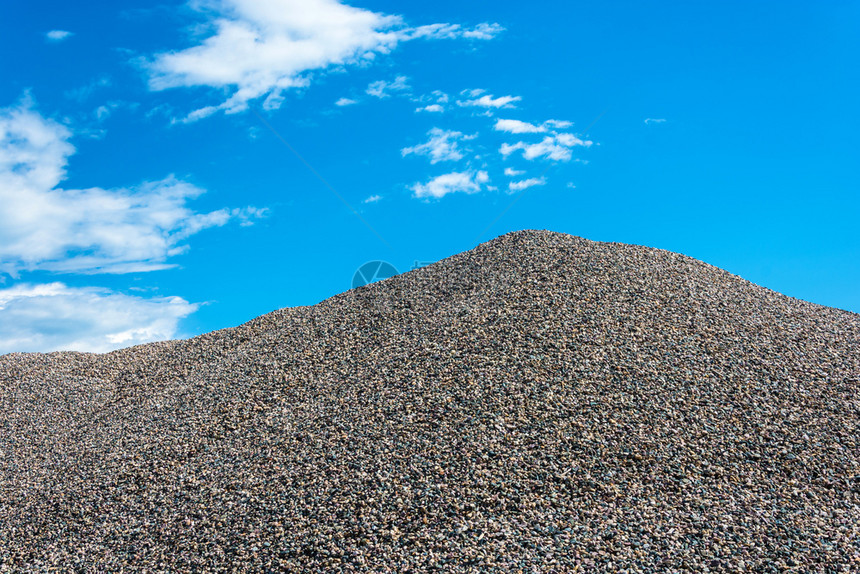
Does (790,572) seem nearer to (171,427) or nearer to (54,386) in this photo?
(171,427)

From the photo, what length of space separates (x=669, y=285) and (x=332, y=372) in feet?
21.2

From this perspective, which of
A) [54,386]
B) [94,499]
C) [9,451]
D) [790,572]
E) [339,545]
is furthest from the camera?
[54,386]

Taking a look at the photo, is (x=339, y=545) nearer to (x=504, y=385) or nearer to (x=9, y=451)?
(x=504, y=385)

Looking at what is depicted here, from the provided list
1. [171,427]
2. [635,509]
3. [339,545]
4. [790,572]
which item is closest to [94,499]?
[171,427]

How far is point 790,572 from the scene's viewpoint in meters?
5.70

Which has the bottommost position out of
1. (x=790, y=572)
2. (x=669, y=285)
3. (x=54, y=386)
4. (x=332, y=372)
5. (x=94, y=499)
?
(x=94, y=499)

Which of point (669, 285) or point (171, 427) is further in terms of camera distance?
point (669, 285)

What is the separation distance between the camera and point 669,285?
11617 millimetres

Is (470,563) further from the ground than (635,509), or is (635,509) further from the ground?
(635,509)

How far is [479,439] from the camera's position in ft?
24.4

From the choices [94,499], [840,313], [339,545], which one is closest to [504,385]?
[339,545]

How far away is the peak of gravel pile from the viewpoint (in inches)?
244

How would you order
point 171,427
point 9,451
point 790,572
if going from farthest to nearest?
1. point 9,451
2. point 171,427
3. point 790,572

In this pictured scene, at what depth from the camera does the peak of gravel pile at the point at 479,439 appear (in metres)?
6.20
